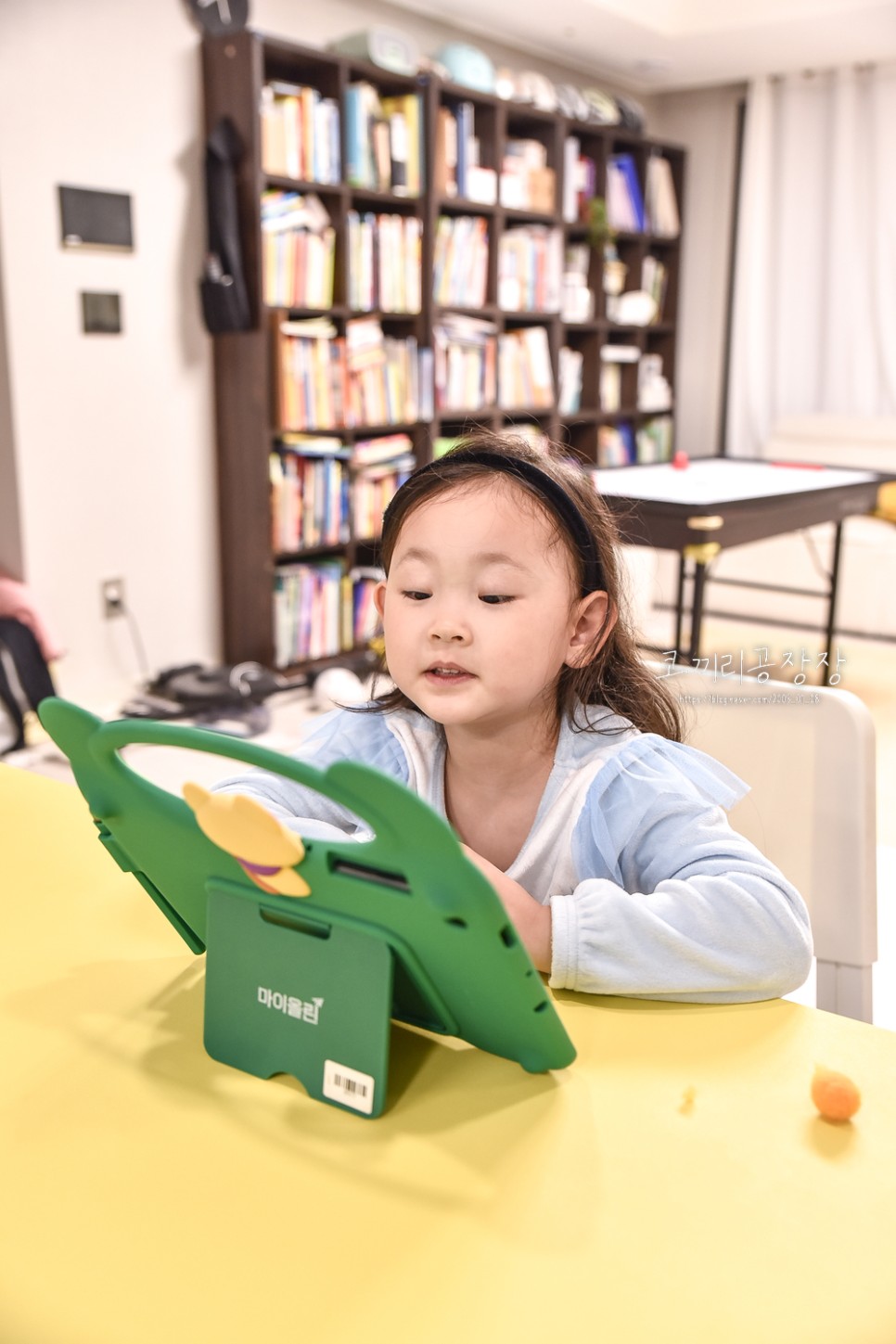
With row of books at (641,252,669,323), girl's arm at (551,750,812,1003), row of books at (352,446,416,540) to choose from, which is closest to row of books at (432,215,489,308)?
row of books at (352,446,416,540)

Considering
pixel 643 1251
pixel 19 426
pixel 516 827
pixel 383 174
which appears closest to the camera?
pixel 643 1251

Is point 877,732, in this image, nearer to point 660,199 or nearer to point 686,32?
point 686,32

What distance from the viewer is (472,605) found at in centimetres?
87

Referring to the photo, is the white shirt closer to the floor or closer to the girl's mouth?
the girl's mouth

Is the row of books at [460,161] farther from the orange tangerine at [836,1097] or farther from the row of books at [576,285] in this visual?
the orange tangerine at [836,1097]

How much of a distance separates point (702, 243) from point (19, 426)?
405 cm

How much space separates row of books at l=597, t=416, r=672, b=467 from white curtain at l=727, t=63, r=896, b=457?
0.36 m

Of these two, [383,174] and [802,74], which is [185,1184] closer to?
[383,174]

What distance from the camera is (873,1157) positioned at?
0.58 meters

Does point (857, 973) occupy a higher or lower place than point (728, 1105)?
lower

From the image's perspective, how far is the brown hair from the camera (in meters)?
0.94

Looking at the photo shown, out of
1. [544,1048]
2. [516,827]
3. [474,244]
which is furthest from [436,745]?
[474,244]

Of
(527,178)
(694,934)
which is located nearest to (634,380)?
(527,178)

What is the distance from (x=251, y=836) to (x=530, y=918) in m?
0.24
